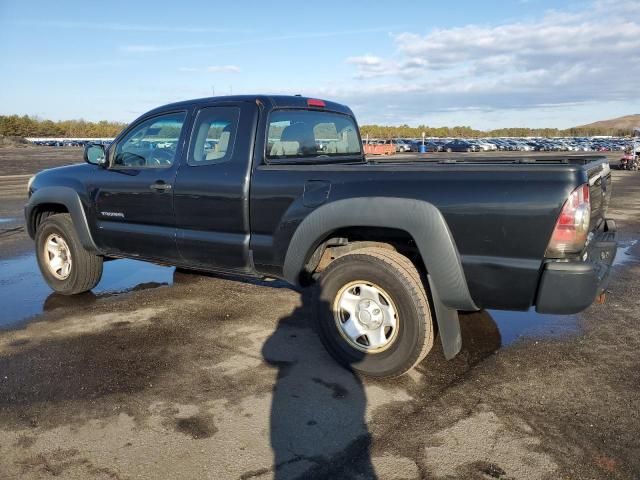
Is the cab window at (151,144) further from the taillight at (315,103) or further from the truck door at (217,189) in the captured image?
the taillight at (315,103)

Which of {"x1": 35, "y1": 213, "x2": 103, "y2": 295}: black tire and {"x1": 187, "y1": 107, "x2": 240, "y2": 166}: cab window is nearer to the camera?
{"x1": 187, "y1": 107, "x2": 240, "y2": 166}: cab window

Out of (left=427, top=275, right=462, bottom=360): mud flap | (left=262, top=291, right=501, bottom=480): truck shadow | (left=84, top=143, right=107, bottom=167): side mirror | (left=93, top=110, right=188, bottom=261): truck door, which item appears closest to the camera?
(left=262, top=291, right=501, bottom=480): truck shadow

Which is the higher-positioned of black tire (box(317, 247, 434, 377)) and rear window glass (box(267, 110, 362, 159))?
rear window glass (box(267, 110, 362, 159))

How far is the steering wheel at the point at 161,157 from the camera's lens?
15.7ft

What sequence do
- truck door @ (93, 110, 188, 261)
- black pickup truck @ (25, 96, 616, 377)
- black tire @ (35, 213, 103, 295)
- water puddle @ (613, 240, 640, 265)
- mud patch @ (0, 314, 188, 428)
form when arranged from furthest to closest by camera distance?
water puddle @ (613, 240, 640, 265)
black tire @ (35, 213, 103, 295)
truck door @ (93, 110, 188, 261)
mud patch @ (0, 314, 188, 428)
black pickup truck @ (25, 96, 616, 377)

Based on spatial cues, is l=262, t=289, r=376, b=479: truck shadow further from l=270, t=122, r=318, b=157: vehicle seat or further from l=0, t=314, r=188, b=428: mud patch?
l=270, t=122, r=318, b=157: vehicle seat

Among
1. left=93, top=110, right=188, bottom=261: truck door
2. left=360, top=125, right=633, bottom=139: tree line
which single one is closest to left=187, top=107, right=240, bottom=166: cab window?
left=93, top=110, right=188, bottom=261: truck door

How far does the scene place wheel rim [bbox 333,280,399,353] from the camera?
371 cm

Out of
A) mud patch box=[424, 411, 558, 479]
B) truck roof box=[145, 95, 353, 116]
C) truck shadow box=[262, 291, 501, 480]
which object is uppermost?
truck roof box=[145, 95, 353, 116]

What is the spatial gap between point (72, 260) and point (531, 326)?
4.54 m

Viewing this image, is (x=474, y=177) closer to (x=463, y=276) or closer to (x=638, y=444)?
(x=463, y=276)

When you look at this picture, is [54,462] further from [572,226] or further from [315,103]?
[315,103]

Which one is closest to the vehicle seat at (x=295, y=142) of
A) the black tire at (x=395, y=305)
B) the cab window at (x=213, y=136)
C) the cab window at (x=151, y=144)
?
the cab window at (x=213, y=136)

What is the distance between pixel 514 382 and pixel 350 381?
3.65 feet
